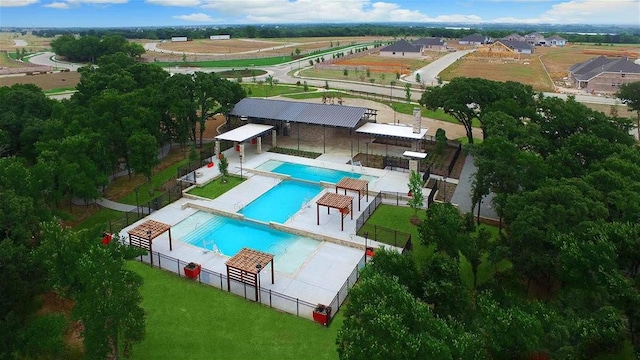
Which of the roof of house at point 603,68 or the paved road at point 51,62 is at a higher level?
the paved road at point 51,62

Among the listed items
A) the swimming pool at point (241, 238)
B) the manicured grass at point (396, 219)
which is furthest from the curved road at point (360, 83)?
the swimming pool at point (241, 238)

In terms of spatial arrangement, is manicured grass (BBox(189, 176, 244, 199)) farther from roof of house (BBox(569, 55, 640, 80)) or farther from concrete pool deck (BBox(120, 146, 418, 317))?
roof of house (BBox(569, 55, 640, 80))

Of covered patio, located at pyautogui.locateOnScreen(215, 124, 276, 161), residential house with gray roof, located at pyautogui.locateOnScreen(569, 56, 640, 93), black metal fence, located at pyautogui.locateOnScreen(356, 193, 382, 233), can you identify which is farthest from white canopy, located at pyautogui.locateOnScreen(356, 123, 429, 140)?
residential house with gray roof, located at pyautogui.locateOnScreen(569, 56, 640, 93)

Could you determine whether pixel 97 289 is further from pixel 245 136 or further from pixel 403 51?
pixel 403 51

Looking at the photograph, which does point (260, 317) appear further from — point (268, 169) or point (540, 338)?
point (268, 169)

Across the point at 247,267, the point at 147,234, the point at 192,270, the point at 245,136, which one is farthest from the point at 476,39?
the point at 192,270

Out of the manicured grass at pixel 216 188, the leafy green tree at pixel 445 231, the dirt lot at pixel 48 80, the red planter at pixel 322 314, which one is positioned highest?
the dirt lot at pixel 48 80

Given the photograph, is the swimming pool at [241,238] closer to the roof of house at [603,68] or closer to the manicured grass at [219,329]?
the manicured grass at [219,329]
